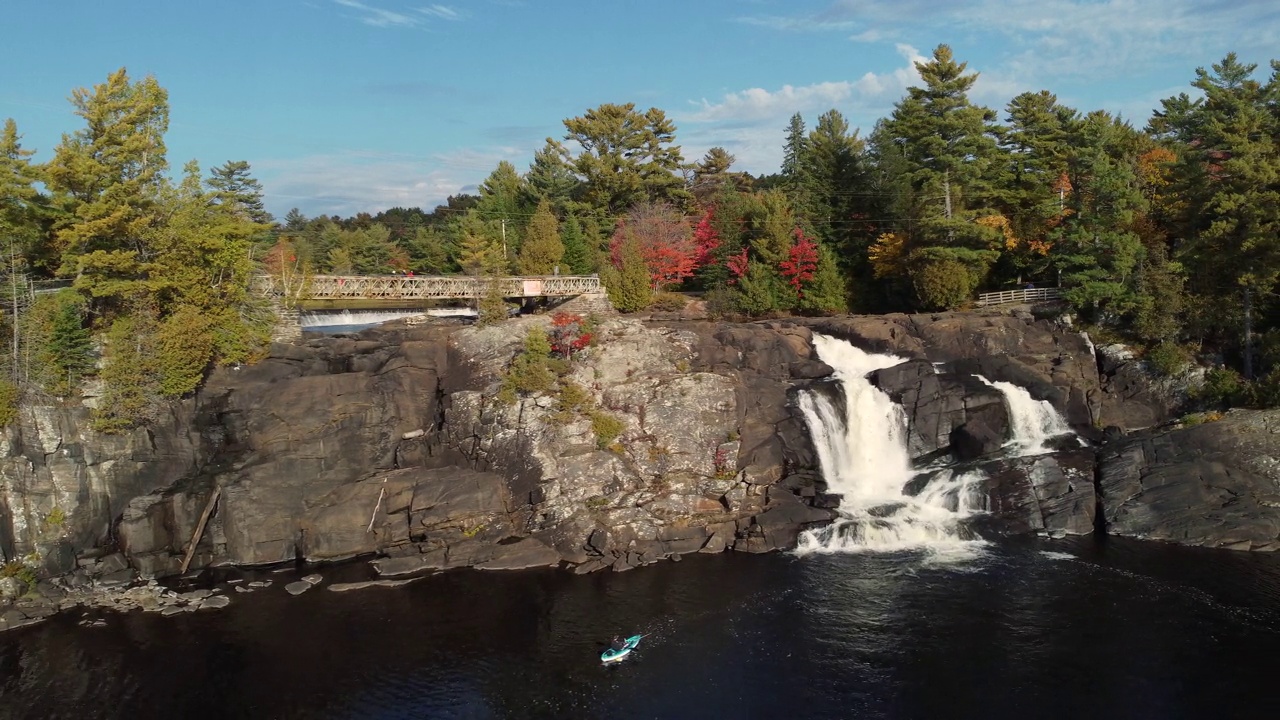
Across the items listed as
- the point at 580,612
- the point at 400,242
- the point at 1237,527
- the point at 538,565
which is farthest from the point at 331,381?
the point at 400,242

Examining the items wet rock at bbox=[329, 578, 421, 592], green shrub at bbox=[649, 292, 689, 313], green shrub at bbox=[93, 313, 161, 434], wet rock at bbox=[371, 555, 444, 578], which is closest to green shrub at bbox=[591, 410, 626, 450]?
wet rock at bbox=[371, 555, 444, 578]

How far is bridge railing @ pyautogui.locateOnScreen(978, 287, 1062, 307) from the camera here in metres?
48.7

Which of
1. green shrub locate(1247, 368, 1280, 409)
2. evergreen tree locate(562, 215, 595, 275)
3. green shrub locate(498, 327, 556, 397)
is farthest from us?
evergreen tree locate(562, 215, 595, 275)

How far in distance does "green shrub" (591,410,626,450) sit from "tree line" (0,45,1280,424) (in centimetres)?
1696

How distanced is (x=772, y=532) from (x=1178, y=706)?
48.4 ft

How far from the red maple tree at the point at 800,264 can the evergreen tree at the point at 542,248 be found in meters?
16.0

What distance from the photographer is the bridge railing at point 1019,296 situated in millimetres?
48688

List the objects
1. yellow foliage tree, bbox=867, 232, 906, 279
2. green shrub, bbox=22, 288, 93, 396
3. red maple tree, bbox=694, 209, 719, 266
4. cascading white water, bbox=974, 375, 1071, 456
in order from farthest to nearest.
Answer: red maple tree, bbox=694, 209, 719, 266 < yellow foliage tree, bbox=867, 232, 906, 279 < cascading white water, bbox=974, 375, 1071, 456 < green shrub, bbox=22, 288, 93, 396

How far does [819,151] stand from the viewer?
62.4 m

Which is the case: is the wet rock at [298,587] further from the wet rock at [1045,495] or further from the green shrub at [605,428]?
the wet rock at [1045,495]

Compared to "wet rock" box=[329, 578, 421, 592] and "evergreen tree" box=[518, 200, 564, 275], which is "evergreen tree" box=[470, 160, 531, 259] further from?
"wet rock" box=[329, 578, 421, 592]

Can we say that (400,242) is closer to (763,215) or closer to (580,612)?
(763,215)

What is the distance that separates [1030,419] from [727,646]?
2132 centimetres

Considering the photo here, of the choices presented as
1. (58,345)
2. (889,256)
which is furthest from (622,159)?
(58,345)
